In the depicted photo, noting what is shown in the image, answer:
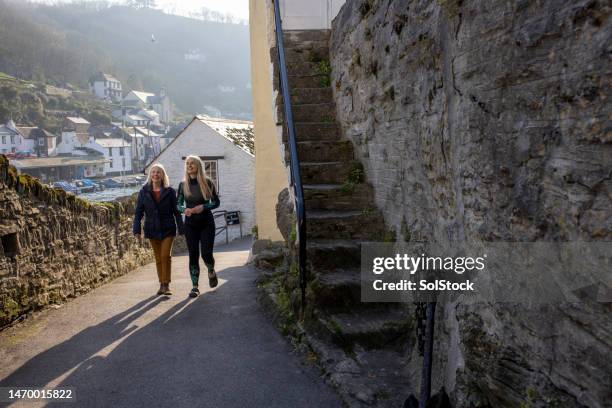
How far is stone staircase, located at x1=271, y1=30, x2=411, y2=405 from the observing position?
3.96 metres

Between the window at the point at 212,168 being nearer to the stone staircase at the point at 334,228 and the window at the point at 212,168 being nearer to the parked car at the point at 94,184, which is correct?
the stone staircase at the point at 334,228

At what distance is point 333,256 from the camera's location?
15.2 feet

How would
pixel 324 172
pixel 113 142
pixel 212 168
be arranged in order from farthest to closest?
pixel 113 142 → pixel 212 168 → pixel 324 172

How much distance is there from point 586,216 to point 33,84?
10335 cm

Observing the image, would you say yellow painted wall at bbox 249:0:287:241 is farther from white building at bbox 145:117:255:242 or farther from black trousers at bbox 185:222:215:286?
white building at bbox 145:117:255:242

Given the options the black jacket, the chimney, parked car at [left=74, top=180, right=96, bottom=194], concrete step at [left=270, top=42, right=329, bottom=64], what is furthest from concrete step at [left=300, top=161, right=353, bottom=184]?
the chimney

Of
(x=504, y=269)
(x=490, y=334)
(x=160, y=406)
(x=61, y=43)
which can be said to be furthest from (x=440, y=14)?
(x=61, y=43)

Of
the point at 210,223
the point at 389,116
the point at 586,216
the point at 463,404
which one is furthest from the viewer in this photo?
the point at 210,223

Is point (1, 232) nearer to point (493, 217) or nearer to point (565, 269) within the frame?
point (493, 217)

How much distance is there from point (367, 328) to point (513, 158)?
201 centimetres

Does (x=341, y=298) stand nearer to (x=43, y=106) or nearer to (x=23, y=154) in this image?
(x=23, y=154)

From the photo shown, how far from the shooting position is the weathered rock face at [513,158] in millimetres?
1961

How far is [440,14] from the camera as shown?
3043 millimetres

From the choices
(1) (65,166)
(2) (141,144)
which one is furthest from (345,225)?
(2) (141,144)
